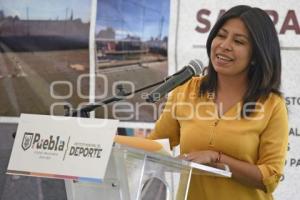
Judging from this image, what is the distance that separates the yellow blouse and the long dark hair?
0.03 meters

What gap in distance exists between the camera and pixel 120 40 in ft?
6.39

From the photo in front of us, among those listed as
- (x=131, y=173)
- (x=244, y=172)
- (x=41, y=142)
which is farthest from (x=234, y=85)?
(x=41, y=142)

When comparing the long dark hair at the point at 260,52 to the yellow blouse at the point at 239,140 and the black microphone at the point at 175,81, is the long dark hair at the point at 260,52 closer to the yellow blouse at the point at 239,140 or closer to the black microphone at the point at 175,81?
the yellow blouse at the point at 239,140

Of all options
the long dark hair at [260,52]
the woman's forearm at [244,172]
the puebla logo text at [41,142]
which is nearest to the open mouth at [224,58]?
the long dark hair at [260,52]

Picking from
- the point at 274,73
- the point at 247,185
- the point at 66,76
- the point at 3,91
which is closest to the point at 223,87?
the point at 274,73

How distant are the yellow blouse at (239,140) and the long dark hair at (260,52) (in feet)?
0.10

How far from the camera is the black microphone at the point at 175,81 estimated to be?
978 millimetres

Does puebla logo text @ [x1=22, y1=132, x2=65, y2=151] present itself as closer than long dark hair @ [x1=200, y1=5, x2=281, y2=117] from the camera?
Yes

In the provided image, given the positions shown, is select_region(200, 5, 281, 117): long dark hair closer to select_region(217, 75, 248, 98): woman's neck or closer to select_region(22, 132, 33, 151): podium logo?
select_region(217, 75, 248, 98): woman's neck

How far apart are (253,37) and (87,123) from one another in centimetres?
46

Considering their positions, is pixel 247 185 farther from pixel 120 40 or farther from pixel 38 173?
pixel 120 40

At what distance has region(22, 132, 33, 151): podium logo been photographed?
0.93 meters

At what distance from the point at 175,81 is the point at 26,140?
0.32 m

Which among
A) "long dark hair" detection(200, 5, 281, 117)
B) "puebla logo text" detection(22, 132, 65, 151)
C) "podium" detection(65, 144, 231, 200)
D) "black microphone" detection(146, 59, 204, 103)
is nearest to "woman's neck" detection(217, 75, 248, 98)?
"long dark hair" detection(200, 5, 281, 117)
